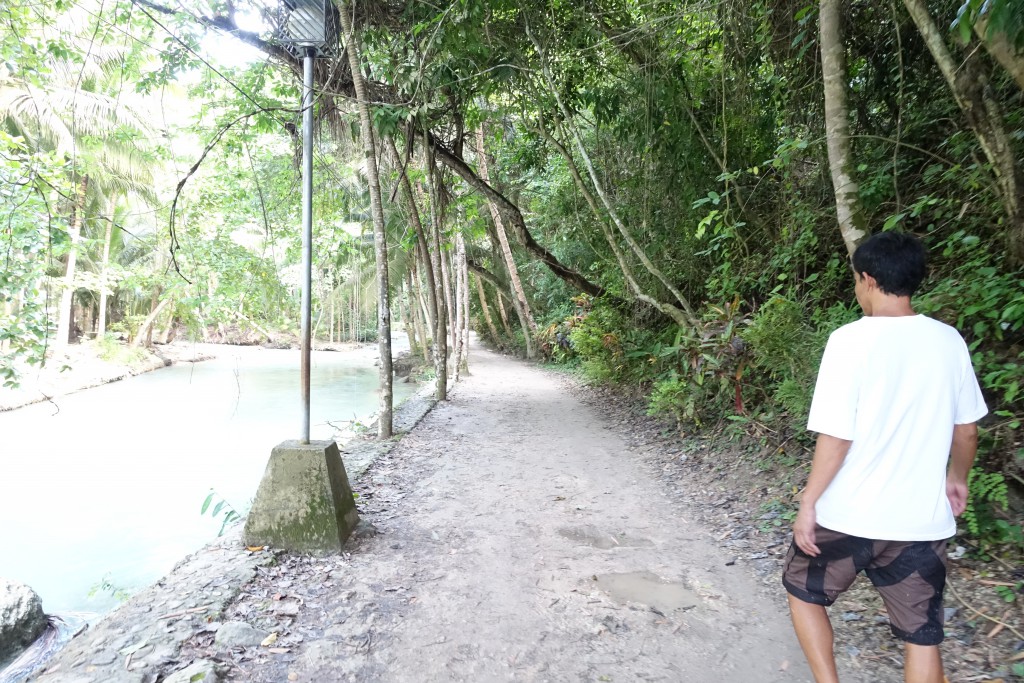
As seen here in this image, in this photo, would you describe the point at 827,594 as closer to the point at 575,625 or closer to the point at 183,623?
the point at 575,625

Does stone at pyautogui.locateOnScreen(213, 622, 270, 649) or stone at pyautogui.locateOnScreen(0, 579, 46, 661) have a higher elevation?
stone at pyautogui.locateOnScreen(213, 622, 270, 649)

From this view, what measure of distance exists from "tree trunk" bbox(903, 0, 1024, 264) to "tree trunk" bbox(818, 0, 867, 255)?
43cm

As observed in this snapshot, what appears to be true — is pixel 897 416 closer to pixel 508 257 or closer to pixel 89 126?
pixel 508 257

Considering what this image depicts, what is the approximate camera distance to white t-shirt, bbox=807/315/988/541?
1688mm

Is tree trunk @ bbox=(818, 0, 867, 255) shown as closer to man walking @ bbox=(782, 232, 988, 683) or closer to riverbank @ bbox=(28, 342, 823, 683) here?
man walking @ bbox=(782, 232, 988, 683)

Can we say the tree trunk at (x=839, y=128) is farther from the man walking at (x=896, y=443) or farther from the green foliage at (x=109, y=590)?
the green foliage at (x=109, y=590)

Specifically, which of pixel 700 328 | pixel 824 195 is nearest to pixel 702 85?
pixel 824 195

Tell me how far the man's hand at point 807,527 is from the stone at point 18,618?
512cm

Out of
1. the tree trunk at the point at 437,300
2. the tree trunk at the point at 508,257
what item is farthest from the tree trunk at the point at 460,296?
the tree trunk at the point at 437,300

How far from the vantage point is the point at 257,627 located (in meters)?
2.72

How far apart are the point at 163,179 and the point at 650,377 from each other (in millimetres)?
17502

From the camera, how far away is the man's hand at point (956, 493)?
6.21 feet

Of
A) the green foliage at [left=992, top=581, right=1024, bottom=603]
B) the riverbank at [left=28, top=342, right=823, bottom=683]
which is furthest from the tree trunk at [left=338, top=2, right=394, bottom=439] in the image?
the green foliage at [left=992, top=581, right=1024, bottom=603]

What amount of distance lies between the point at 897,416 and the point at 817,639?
816 millimetres
